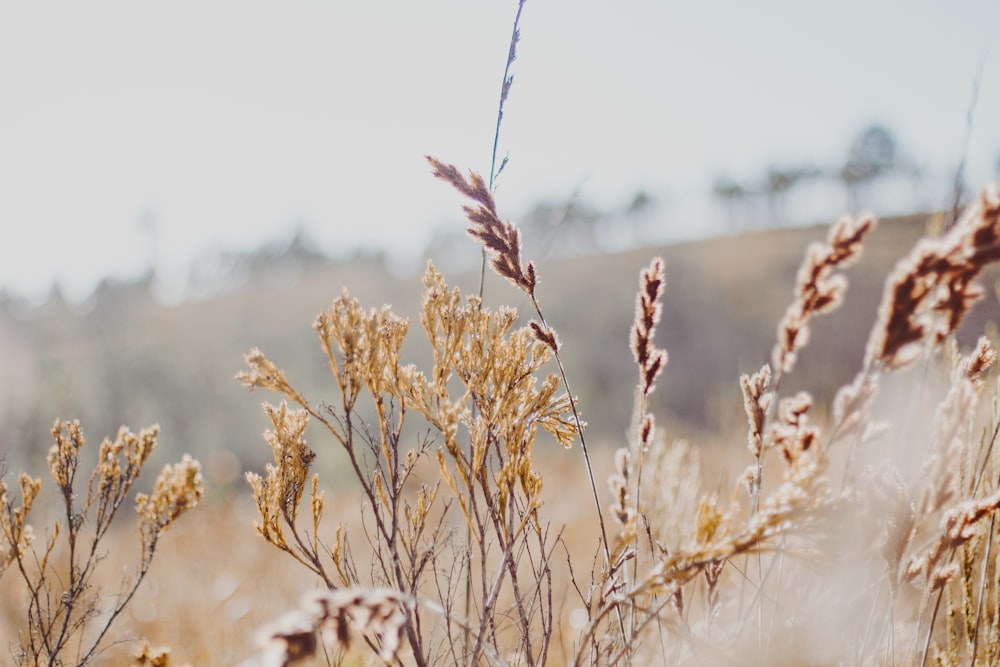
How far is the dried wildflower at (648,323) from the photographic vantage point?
1217mm

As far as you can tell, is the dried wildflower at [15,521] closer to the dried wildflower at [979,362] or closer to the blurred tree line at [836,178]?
the dried wildflower at [979,362]

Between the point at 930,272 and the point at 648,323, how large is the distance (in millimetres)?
478

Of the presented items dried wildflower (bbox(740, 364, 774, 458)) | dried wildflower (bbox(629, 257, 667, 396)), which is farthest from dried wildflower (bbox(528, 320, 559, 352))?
dried wildflower (bbox(740, 364, 774, 458))

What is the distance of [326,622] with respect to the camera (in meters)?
0.76

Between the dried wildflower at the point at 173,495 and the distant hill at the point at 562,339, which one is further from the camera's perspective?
the distant hill at the point at 562,339

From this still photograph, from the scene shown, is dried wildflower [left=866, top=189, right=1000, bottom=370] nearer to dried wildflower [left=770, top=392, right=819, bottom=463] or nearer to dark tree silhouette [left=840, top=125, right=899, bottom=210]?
dried wildflower [left=770, top=392, right=819, bottom=463]

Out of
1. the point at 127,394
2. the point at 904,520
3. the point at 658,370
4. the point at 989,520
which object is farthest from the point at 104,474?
the point at 127,394

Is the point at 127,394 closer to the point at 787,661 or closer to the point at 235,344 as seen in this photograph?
the point at 235,344

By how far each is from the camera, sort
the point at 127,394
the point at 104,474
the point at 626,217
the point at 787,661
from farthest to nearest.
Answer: the point at 626,217, the point at 127,394, the point at 104,474, the point at 787,661

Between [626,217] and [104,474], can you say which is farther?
[626,217]

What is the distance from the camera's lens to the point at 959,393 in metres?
1.25

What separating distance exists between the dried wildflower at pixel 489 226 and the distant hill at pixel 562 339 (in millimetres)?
2630

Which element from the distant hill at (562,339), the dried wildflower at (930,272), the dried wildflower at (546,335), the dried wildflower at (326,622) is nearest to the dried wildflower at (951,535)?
the dried wildflower at (930,272)

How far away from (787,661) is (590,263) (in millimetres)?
39483
